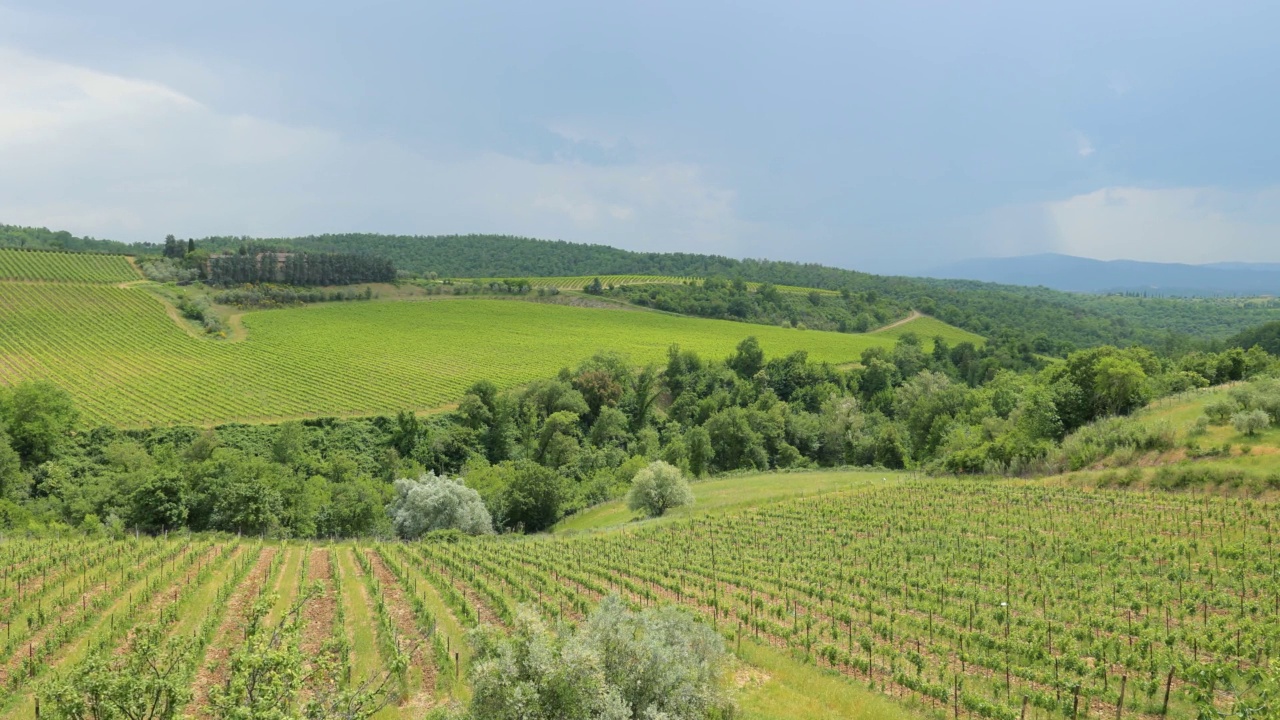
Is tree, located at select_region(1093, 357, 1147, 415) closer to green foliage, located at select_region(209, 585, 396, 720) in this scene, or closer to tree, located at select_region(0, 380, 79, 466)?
green foliage, located at select_region(209, 585, 396, 720)

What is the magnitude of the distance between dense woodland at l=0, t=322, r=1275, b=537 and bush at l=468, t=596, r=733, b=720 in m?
37.4

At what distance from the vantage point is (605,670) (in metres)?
12.6

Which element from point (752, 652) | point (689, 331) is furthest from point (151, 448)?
point (689, 331)

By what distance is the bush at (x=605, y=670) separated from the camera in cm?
1160

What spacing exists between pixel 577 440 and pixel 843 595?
56100 mm

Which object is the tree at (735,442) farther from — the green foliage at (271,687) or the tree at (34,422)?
the green foliage at (271,687)

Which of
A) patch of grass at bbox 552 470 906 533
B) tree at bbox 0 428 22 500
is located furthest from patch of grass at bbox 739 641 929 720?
tree at bbox 0 428 22 500

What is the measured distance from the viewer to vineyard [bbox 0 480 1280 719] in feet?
56.3

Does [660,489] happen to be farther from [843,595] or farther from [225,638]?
[225,638]

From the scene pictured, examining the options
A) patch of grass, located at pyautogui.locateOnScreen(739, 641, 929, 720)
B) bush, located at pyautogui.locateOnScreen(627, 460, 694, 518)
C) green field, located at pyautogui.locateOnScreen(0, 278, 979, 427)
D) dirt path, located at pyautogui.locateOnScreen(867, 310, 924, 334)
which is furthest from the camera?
dirt path, located at pyautogui.locateOnScreen(867, 310, 924, 334)

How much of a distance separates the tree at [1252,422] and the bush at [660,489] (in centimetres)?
3235

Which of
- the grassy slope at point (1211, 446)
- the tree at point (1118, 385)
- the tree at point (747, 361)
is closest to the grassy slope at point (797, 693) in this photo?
the grassy slope at point (1211, 446)

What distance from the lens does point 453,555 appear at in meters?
31.7

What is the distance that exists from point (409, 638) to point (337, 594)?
17.3ft
